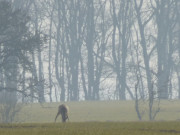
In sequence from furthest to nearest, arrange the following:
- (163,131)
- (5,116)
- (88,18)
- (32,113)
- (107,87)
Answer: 1. (107,87)
2. (88,18)
3. (32,113)
4. (5,116)
5. (163,131)

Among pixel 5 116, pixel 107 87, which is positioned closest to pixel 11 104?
pixel 5 116

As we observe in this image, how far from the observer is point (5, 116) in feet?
174

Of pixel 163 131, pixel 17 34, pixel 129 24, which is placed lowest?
pixel 163 131

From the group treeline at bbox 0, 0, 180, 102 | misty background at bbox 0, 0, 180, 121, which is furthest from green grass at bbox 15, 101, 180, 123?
misty background at bbox 0, 0, 180, 121

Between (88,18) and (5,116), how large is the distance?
42.3m

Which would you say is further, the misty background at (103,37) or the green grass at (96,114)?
the misty background at (103,37)

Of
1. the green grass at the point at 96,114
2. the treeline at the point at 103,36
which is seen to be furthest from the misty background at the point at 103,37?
the green grass at the point at 96,114

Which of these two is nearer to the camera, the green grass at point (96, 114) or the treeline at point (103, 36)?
the green grass at point (96, 114)

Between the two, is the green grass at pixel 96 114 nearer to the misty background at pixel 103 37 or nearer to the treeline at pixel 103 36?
the treeline at pixel 103 36

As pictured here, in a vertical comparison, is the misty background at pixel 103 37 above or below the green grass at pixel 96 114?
above

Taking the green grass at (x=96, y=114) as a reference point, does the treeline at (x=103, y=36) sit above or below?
above

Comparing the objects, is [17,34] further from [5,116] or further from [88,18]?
[88,18]

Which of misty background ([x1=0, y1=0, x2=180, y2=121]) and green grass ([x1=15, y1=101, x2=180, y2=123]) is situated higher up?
misty background ([x1=0, y1=0, x2=180, y2=121])

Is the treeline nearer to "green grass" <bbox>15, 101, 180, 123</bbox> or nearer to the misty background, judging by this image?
the misty background
